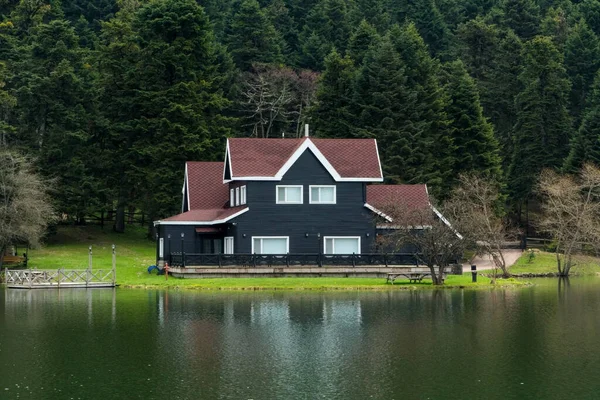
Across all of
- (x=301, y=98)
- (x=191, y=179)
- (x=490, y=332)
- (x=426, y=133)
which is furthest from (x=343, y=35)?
(x=490, y=332)

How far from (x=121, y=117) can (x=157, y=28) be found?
27.3 ft

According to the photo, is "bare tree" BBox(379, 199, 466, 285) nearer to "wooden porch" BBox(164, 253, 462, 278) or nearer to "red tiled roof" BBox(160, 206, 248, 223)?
"wooden porch" BBox(164, 253, 462, 278)

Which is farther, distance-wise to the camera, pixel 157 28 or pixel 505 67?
pixel 505 67

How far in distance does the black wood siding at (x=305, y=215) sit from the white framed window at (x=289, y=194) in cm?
24

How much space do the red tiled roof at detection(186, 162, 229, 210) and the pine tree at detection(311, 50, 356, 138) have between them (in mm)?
17042

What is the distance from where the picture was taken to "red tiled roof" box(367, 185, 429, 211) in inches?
2798

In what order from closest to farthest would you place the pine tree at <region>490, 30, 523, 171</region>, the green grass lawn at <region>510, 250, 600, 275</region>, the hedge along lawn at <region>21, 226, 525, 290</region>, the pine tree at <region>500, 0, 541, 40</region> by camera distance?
the hedge along lawn at <region>21, 226, 525, 290</region> < the green grass lawn at <region>510, 250, 600, 275</region> < the pine tree at <region>490, 30, 523, 171</region> < the pine tree at <region>500, 0, 541, 40</region>

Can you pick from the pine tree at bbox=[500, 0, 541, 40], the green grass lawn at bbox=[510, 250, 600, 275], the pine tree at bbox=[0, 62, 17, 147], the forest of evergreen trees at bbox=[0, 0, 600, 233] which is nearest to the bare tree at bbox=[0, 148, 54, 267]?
the pine tree at bbox=[0, 62, 17, 147]

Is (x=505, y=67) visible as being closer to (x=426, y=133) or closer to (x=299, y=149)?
(x=426, y=133)

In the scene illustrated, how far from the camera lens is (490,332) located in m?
40.8

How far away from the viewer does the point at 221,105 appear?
90.4 m

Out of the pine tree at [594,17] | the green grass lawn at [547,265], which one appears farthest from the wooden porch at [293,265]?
the pine tree at [594,17]

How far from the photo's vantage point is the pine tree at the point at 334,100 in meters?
91.4

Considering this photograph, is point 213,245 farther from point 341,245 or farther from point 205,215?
point 341,245
